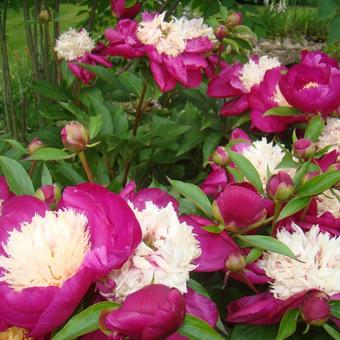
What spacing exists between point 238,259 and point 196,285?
0.16 feet

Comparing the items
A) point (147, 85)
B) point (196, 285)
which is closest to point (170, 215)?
point (196, 285)

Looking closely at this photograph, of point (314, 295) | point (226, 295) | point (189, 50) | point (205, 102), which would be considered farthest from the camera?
point (205, 102)

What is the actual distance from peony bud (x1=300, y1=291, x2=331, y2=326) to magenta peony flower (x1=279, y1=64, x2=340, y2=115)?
431mm

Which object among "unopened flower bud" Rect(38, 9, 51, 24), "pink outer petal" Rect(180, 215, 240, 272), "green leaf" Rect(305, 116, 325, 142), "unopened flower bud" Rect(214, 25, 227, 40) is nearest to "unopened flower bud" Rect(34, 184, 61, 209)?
"pink outer petal" Rect(180, 215, 240, 272)

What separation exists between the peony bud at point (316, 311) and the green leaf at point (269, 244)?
0.14ft

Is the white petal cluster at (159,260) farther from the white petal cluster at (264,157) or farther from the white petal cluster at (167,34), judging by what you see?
the white petal cluster at (167,34)

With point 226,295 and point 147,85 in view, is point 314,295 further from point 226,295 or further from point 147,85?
point 147,85

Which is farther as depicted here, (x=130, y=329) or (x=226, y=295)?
(x=226, y=295)

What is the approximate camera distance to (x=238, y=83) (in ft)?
3.63

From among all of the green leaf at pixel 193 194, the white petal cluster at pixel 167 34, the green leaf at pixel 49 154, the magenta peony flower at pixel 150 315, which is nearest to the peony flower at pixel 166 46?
the white petal cluster at pixel 167 34

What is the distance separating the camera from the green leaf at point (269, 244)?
Answer: 22.2 inches

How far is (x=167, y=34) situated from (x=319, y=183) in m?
0.60

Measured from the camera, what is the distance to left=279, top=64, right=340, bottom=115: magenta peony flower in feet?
3.03

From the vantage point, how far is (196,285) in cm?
59
